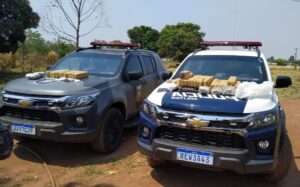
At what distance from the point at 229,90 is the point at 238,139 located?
713mm

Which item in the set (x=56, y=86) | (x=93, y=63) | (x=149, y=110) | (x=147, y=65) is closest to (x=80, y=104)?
(x=56, y=86)

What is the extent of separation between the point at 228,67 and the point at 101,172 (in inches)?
98.2

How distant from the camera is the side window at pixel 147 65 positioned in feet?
25.1

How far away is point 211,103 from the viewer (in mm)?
4234

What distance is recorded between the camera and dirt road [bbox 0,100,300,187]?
4902 millimetres

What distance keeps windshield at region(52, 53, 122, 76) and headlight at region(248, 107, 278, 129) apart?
10.3 ft

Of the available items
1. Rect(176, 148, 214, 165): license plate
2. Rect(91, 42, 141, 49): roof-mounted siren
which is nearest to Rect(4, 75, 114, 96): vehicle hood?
Rect(91, 42, 141, 49): roof-mounted siren

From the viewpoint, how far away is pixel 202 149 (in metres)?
4.13

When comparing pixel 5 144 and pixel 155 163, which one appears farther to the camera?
pixel 155 163

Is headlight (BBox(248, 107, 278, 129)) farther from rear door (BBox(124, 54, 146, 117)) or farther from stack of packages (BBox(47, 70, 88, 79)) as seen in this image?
stack of packages (BBox(47, 70, 88, 79))

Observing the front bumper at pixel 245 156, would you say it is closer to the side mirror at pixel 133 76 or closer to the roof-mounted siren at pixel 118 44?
the side mirror at pixel 133 76

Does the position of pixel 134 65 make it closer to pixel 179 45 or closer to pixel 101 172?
pixel 101 172

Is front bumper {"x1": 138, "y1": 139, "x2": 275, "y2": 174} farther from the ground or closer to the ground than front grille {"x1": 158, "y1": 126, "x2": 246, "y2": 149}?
closer to the ground

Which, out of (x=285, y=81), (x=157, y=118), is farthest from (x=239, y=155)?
(x=285, y=81)
